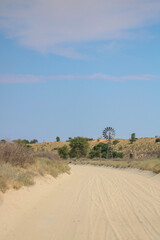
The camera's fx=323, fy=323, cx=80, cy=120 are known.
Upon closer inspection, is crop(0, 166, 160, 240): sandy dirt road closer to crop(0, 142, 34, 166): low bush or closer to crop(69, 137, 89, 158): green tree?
crop(0, 142, 34, 166): low bush

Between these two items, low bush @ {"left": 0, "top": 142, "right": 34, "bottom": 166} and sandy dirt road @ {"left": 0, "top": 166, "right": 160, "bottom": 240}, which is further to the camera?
A: low bush @ {"left": 0, "top": 142, "right": 34, "bottom": 166}

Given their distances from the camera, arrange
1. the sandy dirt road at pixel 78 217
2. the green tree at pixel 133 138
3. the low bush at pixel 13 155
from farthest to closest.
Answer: the green tree at pixel 133 138 → the low bush at pixel 13 155 → the sandy dirt road at pixel 78 217

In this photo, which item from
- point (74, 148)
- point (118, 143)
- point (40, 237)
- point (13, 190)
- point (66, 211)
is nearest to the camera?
point (40, 237)

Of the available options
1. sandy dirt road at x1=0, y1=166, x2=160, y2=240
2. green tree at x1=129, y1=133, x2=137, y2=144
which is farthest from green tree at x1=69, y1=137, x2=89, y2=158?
sandy dirt road at x1=0, y1=166, x2=160, y2=240

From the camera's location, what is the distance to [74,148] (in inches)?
3556

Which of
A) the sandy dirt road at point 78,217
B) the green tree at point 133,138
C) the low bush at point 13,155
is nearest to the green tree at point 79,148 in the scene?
the green tree at point 133,138

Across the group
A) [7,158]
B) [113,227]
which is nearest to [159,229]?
[113,227]

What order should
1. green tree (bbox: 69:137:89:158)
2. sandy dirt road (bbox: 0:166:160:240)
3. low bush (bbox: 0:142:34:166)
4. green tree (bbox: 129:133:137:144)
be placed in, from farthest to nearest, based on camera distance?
green tree (bbox: 129:133:137:144), green tree (bbox: 69:137:89:158), low bush (bbox: 0:142:34:166), sandy dirt road (bbox: 0:166:160:240)

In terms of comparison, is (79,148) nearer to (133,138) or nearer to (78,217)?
(133,138)

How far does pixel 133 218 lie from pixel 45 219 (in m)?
2.34

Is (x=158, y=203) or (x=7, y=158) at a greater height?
(x=7, y=158)

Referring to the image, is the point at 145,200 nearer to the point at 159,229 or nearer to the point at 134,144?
the point at 159,229

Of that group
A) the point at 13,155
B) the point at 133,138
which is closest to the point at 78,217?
the point at 13,155

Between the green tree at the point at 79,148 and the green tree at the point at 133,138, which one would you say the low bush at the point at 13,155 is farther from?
the green tree at the point at 133,138
